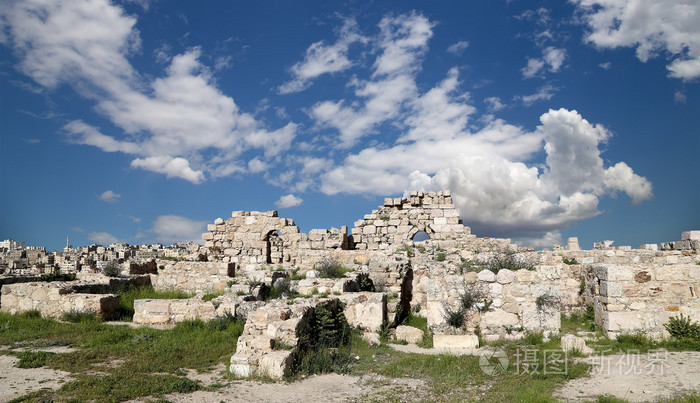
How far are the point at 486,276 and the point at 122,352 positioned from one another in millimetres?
7577

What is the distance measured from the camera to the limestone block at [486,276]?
31.4 feet

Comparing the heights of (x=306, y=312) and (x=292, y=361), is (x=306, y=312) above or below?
above

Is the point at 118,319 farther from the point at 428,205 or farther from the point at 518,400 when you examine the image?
the point at 428,205

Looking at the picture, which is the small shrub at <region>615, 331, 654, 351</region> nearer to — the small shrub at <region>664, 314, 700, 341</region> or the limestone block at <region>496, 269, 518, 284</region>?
the small shrub at <region>664, 314, 700, 341</region>

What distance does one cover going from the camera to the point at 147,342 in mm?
8383

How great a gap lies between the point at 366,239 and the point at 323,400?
14.4 meters

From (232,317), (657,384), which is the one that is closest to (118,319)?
(232,317)

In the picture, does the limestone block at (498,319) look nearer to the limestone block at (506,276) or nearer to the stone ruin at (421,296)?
the stone ruin at (421,296)

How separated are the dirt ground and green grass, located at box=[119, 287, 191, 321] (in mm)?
3790

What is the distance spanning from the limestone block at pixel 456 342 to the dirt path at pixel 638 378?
2088mm

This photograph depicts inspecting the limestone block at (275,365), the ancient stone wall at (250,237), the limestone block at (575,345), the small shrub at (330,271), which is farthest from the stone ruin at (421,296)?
the ancient stone wall at (250,237)

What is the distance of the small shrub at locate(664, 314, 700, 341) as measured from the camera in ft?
27.8

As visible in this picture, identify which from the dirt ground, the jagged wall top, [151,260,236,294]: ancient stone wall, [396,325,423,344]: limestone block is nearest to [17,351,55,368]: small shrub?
the dirt ground

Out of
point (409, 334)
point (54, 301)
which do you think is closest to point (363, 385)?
point (409, 334)
